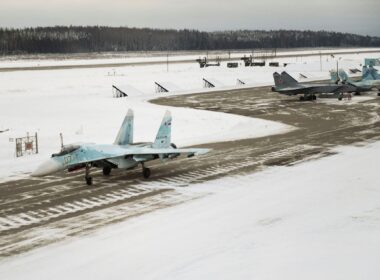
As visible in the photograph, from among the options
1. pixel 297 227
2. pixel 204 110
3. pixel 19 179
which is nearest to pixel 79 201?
pixel 19 179

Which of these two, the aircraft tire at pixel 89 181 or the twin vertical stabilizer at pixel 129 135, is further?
the twin vertical stabilizer at pixel 129 135

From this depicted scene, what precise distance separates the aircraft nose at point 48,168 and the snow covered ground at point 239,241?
188 inches

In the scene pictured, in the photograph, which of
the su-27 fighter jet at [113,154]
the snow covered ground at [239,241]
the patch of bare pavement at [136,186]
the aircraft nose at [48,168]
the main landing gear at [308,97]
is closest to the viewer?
the snow covered ground at [239,241]

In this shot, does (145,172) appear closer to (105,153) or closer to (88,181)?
(105,153)

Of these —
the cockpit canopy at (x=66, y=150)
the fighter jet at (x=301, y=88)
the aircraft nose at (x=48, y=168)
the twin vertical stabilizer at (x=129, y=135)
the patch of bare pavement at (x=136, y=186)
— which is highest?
the fighter jet at (x=301, y=88)

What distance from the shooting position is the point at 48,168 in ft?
61.4

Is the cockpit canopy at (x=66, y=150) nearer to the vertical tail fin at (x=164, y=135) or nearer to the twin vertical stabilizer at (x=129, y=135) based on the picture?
the twin vertical stabilizer at (x=129, y=135)

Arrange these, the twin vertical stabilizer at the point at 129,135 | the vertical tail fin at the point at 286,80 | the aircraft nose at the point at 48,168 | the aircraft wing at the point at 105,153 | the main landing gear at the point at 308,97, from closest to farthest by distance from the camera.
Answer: the aircraft nose at the point at 48,168 → the aircraft wing at the point at 105,153 → the twin vertical stabilizer at the point at 129,135 → the vertical tail fin at the point at 286,80 → the main landing gear at the point at 308,97

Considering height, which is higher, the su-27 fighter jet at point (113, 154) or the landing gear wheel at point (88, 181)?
the su-27 fighter jet at point (113, 154)

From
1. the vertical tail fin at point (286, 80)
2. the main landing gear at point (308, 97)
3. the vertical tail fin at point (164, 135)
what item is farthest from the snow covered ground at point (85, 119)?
the main landing gear at point (308, 97)

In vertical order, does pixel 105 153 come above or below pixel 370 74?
below

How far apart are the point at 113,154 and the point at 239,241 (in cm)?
772

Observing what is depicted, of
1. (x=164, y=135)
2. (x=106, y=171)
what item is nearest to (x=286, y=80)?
(x=164, y=135)

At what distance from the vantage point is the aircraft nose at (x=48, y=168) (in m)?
18.6
